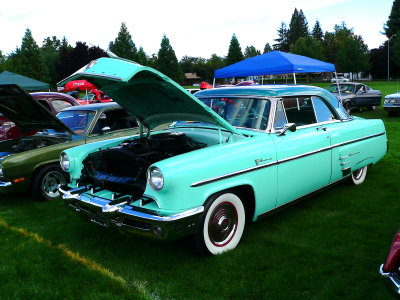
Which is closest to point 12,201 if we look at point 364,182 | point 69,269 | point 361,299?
point 69,269

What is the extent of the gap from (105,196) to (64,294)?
91cm

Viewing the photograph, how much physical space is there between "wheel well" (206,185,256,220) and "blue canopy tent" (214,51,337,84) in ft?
26.6

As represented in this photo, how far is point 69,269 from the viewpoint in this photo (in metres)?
3.18

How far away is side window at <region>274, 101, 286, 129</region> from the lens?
3.91 m

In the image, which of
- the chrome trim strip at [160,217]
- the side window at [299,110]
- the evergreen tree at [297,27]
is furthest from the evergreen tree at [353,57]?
the chrome trim strip at [160,217]

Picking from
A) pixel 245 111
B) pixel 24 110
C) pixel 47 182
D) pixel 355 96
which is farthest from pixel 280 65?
pixel 47 182

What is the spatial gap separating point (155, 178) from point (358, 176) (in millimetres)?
3676

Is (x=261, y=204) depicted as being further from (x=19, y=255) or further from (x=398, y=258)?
(x=19, y=255)

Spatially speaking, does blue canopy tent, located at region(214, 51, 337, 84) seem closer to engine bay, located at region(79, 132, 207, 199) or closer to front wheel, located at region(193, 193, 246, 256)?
engine bay, located at region(79, 132, 207, 199)

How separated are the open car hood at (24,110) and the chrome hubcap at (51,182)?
70 centimetres

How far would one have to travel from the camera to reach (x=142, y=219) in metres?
2.87

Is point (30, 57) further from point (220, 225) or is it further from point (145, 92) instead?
point (220, 225)

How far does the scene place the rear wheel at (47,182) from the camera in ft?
16.8

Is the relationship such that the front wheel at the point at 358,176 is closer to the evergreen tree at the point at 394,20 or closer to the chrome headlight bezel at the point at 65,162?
the chrome headlight bezel at the point at 65,162
